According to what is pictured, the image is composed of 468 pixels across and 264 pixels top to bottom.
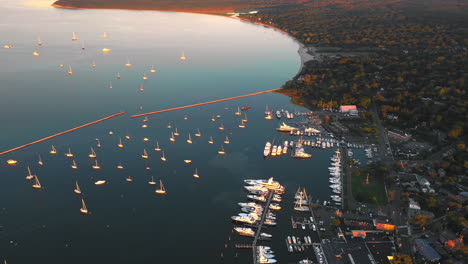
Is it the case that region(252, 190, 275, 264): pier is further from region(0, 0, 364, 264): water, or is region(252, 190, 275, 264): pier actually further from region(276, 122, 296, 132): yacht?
region(276, 122, 296, 132): yacht

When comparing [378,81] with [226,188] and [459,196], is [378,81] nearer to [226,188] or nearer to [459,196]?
[459,196]

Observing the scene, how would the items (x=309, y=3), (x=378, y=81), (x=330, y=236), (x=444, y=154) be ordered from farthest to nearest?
(x=309, y=3) < (x=378, y=81) < (x=444, y=154) < (x=330, y=236)

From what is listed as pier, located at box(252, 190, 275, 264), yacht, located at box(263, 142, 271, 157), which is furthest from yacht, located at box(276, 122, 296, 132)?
pier, located at box(252, 190, 275, 264)

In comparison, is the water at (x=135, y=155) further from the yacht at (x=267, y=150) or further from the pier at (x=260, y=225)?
the pier at (x=260, y=225)

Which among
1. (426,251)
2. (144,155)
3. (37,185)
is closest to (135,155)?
(144,155)

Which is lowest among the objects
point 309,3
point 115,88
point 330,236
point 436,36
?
point 330,236

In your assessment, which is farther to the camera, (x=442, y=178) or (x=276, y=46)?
(x=276, y=46)

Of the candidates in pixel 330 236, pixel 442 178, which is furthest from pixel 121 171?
pixel 442 178

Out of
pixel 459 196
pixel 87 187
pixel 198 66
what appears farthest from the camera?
pixel 198 66
